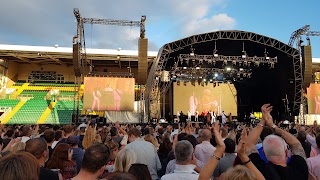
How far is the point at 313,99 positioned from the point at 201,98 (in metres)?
10.2

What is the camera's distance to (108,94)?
2122 cm

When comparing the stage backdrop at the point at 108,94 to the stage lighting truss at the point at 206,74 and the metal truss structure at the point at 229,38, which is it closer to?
the metal truss structure at the point at 229,38

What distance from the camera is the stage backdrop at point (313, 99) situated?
2262cm

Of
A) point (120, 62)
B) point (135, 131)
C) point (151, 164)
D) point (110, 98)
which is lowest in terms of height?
point (151, 164)

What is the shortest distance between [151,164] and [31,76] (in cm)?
3643

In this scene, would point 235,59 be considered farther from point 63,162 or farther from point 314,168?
point 63,162

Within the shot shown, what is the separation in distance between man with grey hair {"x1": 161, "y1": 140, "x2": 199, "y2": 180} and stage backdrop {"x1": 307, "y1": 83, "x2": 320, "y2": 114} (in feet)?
74.6

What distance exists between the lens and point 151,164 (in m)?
4.28

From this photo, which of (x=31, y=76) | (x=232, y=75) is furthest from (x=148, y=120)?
(x=31, y=76)

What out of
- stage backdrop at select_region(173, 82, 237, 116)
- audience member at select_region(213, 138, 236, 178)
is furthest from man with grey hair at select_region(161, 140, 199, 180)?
stage backdrop at select_region(173, 82, 237, 116)

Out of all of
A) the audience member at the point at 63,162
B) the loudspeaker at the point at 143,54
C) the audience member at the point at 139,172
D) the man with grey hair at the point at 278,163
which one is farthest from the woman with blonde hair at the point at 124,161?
the loudspeaker at the point at 143,54

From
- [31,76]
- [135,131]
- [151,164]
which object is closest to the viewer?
[151,164]

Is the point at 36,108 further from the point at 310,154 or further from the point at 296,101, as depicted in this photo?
the point at 310,154

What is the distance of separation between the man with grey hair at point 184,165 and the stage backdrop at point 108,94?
18.4m
